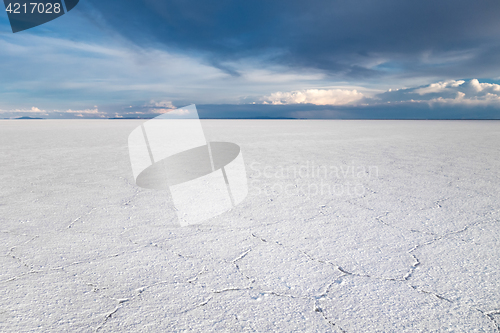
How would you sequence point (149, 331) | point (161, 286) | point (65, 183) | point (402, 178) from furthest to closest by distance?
point (402, 178) < point (65, 183) < point (161, 286) < point (149, 331)

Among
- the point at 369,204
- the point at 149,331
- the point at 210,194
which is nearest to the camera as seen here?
the point at 149,331

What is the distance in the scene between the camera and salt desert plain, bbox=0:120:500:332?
127 cm

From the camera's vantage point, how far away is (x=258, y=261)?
5.72 feet

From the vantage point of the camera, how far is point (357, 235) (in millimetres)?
2109

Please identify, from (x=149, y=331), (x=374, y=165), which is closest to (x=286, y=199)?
(x=149, y=331)

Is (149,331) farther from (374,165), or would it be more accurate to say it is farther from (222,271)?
(374,165)

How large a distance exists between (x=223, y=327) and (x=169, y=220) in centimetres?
135

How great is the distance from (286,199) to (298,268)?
136 centimetres

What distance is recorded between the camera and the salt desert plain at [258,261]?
1.27 meters

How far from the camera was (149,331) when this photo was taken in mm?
1186

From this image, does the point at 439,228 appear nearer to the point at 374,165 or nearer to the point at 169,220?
the point at 169,220

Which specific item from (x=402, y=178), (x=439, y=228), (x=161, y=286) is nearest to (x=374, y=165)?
(x=402, y=178)

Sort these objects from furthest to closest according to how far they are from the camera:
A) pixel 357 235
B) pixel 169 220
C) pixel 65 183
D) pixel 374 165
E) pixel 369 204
A: pixel 374 165 < pixel 65 183 < pixel 369 204 < pixel 169 220 < pixel 357 235

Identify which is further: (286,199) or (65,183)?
(65,183)
